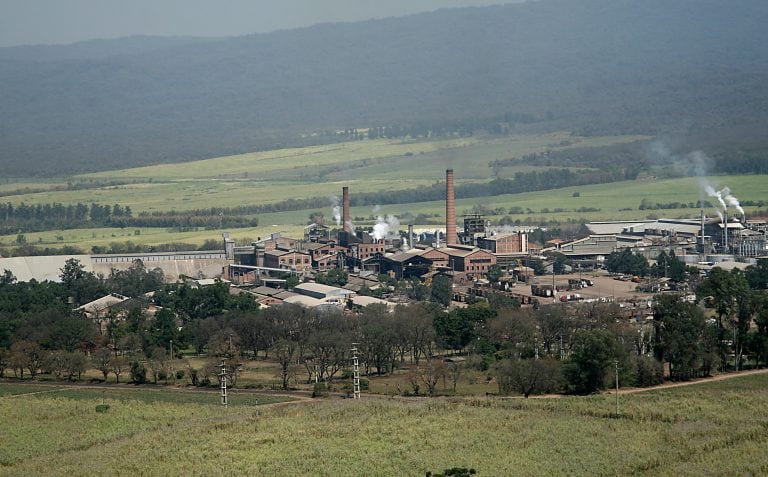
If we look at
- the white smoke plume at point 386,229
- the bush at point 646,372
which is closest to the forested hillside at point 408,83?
the white smoke plume at point 386,229

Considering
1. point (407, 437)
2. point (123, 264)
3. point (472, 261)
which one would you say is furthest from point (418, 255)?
point (407, 437)

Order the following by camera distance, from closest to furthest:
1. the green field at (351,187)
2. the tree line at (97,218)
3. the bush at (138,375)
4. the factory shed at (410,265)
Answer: the bush at (138,375) → the factory shed at (410,265) → the green field at (351,187) → the tree line at (97,218)

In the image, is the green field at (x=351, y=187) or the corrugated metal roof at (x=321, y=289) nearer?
the corrugated metal roof at (x=321, y=289)

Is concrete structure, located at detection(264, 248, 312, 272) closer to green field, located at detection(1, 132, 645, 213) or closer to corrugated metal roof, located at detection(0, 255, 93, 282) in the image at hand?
corrugated metal roof, located at detection(0, 255, 93, 282)

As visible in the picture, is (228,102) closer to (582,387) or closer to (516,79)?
(516,79)

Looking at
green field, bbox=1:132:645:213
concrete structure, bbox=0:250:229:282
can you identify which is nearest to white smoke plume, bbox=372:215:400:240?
concrete structure, bbox=0:250:229:282

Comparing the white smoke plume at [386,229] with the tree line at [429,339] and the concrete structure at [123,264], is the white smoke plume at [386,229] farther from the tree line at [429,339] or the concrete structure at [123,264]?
the tree line at [429,339]

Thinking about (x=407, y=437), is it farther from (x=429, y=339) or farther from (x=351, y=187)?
(x=351, y=187)
